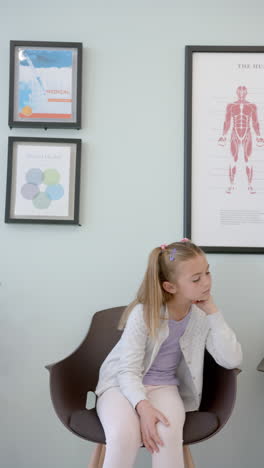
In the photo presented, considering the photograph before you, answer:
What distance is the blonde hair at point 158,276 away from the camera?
160 cm

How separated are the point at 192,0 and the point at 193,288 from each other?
1295 millimetres

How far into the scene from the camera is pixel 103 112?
6.71ft

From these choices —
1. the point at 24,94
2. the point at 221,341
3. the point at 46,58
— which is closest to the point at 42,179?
the point at 24,94

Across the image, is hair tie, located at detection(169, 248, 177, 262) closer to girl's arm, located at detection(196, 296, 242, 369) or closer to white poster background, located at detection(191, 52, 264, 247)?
girl's arm, located at detection(196, 296, 242, 369)

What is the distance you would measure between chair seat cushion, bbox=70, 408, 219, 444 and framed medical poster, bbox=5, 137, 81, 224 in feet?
2.70

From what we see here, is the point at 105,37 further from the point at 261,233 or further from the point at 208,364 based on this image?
the point at 208,364

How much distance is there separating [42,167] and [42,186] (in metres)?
0.08

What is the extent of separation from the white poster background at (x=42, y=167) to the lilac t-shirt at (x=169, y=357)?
0.68m

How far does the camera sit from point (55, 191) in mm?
2004

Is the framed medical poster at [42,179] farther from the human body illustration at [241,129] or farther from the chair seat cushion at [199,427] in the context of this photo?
the chair seat cushion at [199,427]

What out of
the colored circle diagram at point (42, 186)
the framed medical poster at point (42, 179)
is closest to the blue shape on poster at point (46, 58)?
the framed medical poster at point (42, 179)

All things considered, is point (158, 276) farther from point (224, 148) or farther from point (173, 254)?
point (224, 148)

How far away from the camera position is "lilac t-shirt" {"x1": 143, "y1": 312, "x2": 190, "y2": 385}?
1.64 m

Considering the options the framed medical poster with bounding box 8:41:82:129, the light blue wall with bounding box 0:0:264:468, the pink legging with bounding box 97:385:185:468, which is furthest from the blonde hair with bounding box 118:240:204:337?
the framed medical poster with bounding box 8:41:82:129
